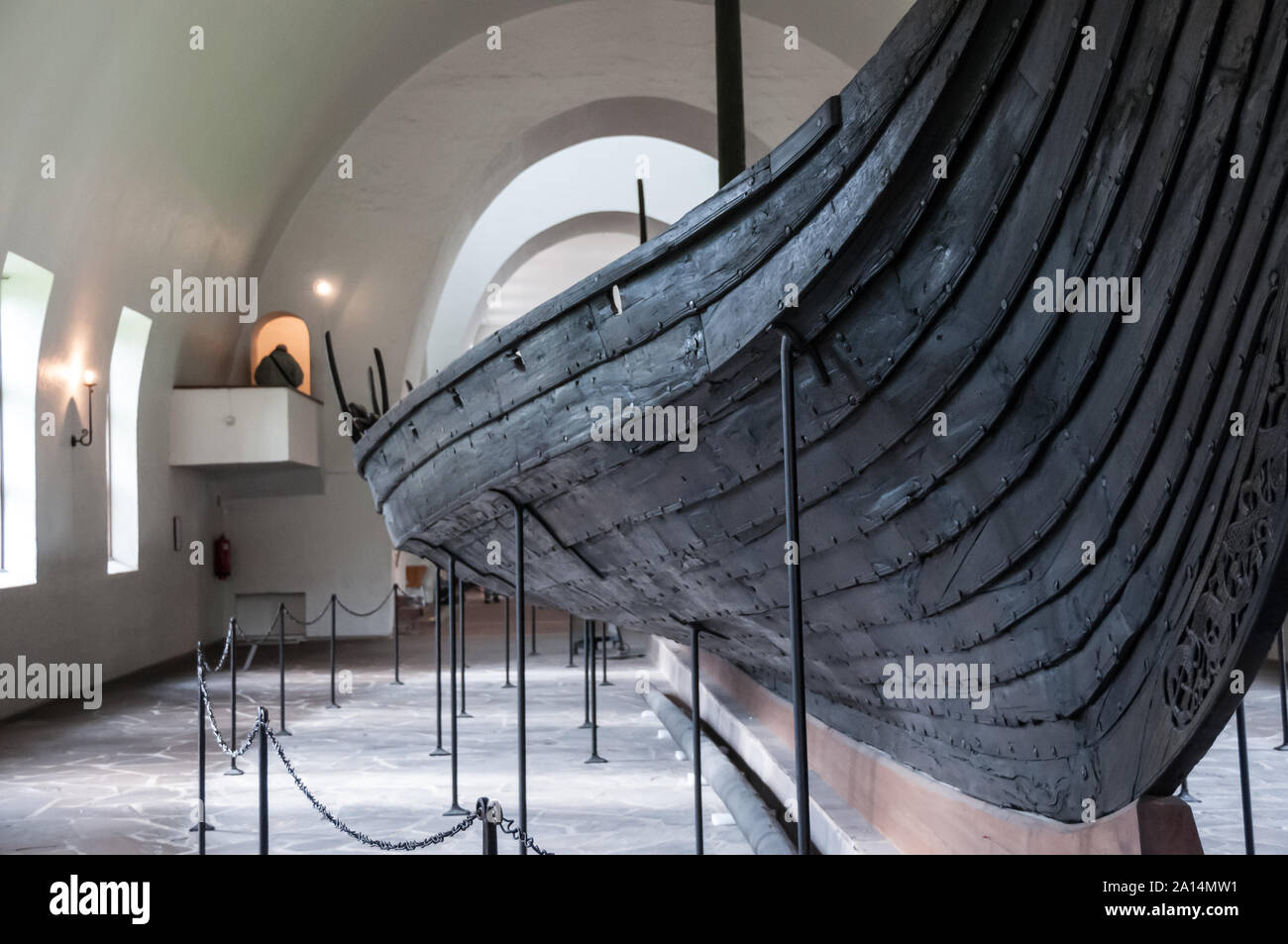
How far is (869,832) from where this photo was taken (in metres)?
3.93

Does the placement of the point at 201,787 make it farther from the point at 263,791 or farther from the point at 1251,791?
the point at 1251,791

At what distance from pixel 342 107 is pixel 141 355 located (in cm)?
349

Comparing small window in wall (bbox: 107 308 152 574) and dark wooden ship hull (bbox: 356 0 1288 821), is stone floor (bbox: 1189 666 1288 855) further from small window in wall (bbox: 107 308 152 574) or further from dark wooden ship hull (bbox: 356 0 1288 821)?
small window in wall (bbox: 107 308 152 574)

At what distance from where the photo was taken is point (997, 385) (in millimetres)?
2438

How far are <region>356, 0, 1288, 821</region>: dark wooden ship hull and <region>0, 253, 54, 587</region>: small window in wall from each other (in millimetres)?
6393

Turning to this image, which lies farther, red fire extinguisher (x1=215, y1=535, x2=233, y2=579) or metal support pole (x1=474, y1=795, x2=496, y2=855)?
red fire extinguisher (x1=215, y1=535, x2=233, y2=579)

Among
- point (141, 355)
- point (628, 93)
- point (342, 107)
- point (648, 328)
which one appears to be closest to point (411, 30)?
point (342, 107)

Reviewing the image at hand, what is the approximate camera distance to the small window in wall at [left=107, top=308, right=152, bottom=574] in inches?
420

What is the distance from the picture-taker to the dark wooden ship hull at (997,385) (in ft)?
6.34

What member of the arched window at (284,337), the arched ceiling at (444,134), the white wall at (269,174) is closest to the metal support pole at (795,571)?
the white wall at (269,174)

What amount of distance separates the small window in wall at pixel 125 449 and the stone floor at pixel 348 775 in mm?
1501

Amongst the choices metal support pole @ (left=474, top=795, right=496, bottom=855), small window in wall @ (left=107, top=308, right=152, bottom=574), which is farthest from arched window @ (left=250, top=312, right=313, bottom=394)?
metal support pole @ (left=474, top=795, right=496, bottom=855)

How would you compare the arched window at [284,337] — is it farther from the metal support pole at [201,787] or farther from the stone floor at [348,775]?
the metal support pole at [201,787]

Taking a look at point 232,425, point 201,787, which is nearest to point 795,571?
point 201,787
